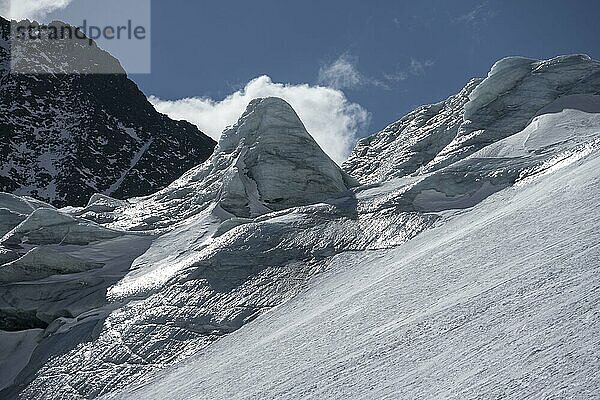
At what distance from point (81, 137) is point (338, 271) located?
416 ft

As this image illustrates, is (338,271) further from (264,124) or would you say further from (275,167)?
(264,124)

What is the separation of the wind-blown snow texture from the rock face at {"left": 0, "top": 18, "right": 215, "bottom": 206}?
9041cm

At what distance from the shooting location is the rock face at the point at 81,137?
116 meters

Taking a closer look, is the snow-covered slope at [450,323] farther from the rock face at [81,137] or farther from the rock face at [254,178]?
the rock face at [81,137]

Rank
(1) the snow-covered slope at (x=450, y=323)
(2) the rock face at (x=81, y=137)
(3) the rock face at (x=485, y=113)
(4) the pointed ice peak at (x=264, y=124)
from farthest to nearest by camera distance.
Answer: (2) the rock face at (x=81, y=137) < (4) the pointed ice peak at (x=264, y=124) < (3) the rock face at (x=485, y=113) < (1) the snow-covered slope at (x=450, y=323)

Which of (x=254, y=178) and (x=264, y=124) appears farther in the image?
(x=264, y=124)

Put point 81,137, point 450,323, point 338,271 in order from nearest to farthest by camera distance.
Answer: point 450,323, point 338,271, point 81,137

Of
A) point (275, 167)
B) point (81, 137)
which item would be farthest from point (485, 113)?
point (81, 137)

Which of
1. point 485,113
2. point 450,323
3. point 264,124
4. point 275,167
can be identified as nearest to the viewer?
point 450,323

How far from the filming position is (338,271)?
1570 cm

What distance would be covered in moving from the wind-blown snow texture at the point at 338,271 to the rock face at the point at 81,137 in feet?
297

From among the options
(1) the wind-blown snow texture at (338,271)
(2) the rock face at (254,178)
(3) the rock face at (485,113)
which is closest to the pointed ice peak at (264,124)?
(2) the rock face at (254,178)

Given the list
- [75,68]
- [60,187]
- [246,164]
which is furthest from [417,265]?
[75,68]

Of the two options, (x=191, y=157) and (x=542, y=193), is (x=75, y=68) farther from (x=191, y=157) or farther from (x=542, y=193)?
(x=542, y=193)
